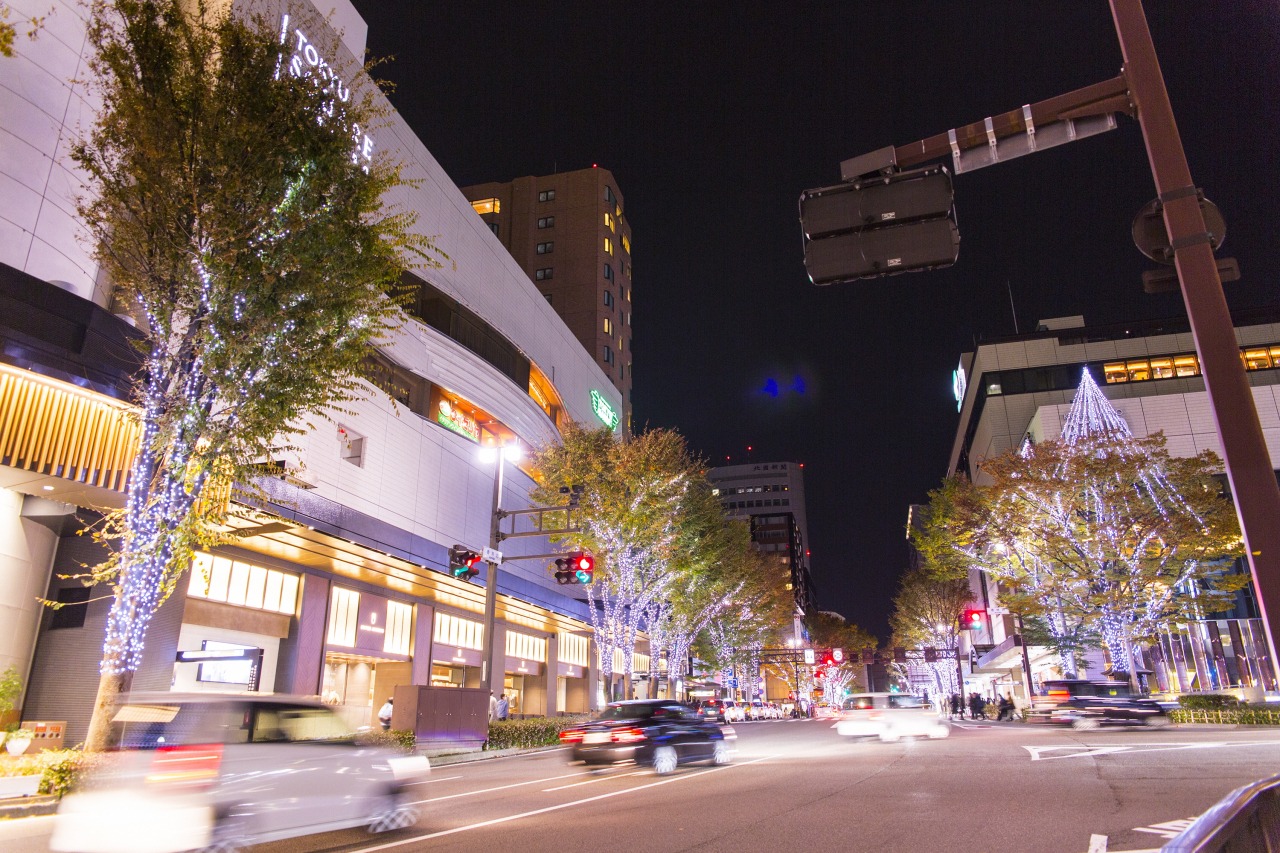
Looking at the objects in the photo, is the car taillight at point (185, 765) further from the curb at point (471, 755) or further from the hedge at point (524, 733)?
the hedge at point (524, 733)

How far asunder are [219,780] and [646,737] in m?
8.89

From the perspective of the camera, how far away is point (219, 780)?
692cm

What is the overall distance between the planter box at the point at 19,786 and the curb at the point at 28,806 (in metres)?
0.14

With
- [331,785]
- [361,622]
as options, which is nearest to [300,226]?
[331,785]

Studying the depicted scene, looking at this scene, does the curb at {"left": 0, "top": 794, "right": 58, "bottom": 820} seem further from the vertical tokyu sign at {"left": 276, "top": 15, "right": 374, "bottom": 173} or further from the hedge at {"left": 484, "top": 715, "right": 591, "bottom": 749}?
the vertical tokyu sign at {"left": 276, "top": 15, "right": 374, "bottom": 173}

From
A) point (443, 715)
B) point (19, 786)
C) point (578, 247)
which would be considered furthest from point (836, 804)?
point (578, 247)

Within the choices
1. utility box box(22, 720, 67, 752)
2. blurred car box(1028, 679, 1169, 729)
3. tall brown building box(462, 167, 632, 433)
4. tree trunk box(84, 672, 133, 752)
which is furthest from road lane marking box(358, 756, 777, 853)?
tall brown building box(462, 167, 632, 433)

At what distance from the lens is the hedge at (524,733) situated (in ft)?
81.3

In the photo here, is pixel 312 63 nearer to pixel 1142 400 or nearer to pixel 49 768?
pixel 49 768

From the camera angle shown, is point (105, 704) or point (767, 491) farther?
point (767, 491)

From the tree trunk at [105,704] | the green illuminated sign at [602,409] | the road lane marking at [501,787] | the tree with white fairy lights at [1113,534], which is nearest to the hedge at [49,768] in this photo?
the tree trunk at [105,704]

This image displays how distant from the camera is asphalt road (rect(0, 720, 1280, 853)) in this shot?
24.8 feet

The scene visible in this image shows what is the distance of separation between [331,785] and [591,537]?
25077 millimetres

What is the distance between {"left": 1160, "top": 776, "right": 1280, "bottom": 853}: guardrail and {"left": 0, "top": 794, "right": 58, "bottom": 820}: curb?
13134 mm
